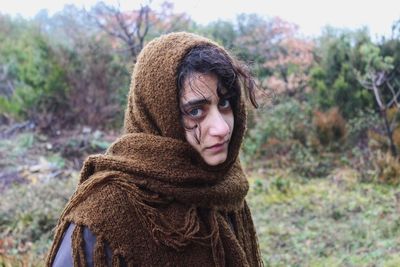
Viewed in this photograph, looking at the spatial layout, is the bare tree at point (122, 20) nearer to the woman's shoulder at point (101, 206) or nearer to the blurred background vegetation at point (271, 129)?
the blurred background vegetation at point (271, 129)

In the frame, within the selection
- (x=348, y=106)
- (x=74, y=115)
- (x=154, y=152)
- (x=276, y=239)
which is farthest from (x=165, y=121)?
(x=74, y=115)

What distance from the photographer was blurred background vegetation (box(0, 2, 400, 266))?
5395 mm

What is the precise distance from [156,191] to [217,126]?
25 centimetres

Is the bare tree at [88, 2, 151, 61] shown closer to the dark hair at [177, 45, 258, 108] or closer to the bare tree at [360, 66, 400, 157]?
the bare tree at [360, 66, 400, 157]

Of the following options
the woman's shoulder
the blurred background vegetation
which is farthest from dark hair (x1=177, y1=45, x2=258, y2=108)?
the blurred background vegetation

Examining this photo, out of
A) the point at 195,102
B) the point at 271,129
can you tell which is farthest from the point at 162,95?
the point at 271,129

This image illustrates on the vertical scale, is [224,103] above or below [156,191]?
above

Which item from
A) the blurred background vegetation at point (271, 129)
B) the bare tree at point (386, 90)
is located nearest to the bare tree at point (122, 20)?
the blurred background vegetation at point (271, 129)

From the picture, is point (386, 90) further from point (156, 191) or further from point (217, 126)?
point (156, 191)

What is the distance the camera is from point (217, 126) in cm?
140

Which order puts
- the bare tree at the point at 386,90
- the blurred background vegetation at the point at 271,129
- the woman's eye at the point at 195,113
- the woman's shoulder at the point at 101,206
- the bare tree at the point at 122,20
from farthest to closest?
the bare tree at the point at 386,90 → the bare tree at the point at 122,20 → the blurred background vegetation at the point at 271,129 → the woman's eye at the point at 195,113 → the woman's shoulder at the point at 101,206

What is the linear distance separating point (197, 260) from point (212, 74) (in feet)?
1.71

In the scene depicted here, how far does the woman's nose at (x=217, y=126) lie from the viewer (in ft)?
4.58

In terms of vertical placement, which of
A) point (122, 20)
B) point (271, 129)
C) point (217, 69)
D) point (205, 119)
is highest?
point (122, 20)
